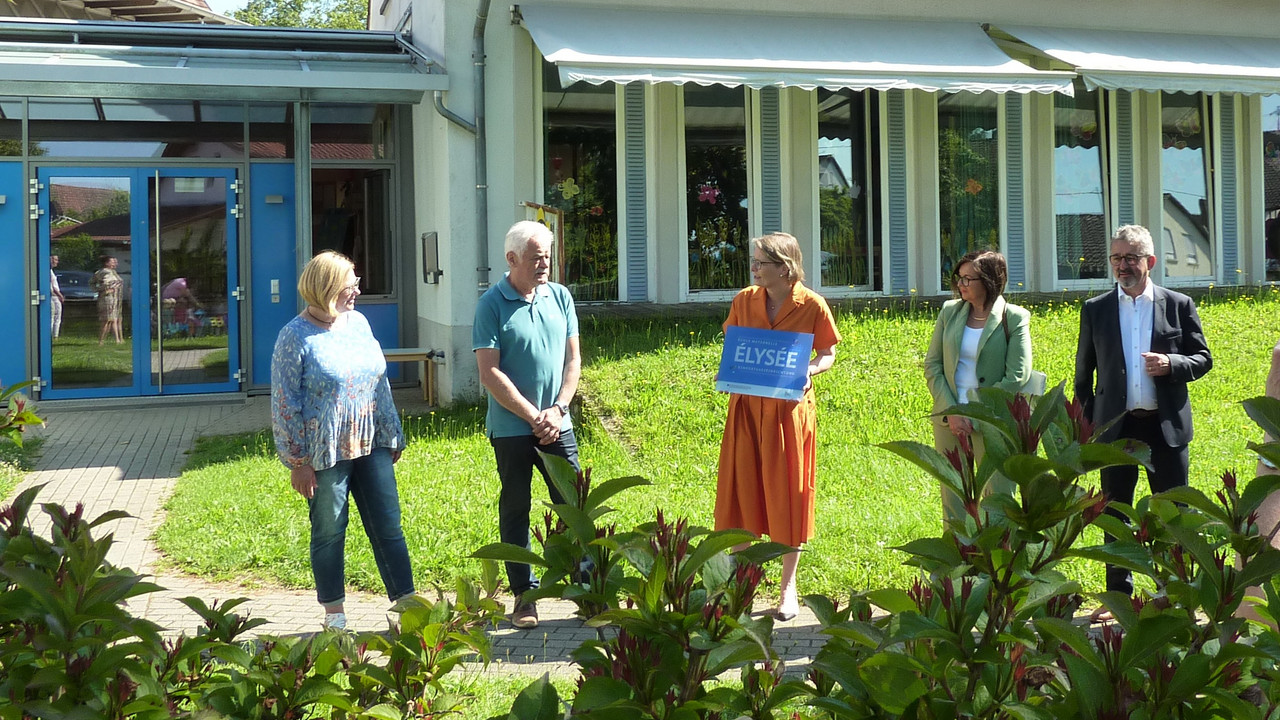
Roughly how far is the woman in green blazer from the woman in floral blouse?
8.89ft

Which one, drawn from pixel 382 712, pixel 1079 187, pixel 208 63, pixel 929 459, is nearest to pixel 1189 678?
pixel 929 459

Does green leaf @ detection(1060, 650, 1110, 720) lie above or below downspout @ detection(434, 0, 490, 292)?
below

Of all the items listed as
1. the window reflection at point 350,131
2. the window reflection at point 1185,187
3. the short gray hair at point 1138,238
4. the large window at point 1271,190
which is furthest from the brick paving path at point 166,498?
the large window at point 1271,190

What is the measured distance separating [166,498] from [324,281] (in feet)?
14.7

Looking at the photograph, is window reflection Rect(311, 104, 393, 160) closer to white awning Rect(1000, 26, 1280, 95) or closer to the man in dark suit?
white awning Rect(1000, 26, 1280, 95)

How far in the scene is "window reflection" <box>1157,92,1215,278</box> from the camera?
16.3 meters

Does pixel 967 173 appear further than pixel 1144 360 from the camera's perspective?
Yes

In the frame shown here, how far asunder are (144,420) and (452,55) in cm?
507

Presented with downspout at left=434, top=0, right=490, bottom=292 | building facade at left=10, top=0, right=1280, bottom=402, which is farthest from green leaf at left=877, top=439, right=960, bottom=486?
downspout at left=434, top=0, right=490, bottom=292

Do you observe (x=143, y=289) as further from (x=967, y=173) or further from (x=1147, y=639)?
(x=1147, y=639)

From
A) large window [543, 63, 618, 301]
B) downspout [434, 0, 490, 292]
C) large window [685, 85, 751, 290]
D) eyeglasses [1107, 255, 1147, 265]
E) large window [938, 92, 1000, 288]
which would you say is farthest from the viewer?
large window [938, 92, 1000, 288]

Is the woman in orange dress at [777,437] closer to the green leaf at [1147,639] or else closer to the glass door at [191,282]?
the green leaf at [1147,639]

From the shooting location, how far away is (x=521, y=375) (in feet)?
19.2

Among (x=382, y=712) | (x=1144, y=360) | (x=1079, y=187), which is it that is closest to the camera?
(x=382, y=712)
